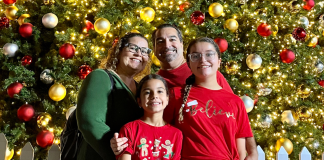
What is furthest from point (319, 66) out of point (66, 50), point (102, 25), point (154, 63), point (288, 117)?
point (66, 50)

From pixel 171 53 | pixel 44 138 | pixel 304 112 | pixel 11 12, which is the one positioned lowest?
pixel 44 138

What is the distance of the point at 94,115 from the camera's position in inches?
65.2

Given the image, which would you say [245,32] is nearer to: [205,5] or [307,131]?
[205,5]

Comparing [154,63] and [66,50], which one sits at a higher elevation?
[66,50]

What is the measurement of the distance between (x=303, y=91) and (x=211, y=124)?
375cm

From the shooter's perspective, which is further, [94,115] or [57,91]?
[57,91]

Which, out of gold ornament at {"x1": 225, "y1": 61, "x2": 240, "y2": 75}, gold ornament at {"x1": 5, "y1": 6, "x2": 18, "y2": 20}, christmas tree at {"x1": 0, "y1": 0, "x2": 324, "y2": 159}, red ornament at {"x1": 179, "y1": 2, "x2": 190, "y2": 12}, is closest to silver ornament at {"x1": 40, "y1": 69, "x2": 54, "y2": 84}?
christmas tree at {"x1": 0, "y1": 0, "x2": 324, "y2": 159}

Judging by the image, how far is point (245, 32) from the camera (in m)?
4.68

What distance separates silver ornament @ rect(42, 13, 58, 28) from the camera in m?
4.17

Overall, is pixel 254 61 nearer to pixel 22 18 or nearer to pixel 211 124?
pixel 211 124

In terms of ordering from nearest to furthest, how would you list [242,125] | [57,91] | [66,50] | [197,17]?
[242,125] → [57,91] → [66,50] → [197,17]

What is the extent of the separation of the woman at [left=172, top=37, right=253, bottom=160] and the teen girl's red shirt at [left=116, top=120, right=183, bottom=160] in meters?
0.07

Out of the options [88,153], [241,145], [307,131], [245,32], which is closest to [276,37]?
[245,32]

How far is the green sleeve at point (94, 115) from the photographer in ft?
5.40
